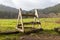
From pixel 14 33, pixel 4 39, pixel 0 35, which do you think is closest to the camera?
pixel 4 39

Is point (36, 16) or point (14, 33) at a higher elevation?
point (36, 16)

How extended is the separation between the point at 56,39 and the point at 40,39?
130cm

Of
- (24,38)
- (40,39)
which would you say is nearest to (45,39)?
(40,39)

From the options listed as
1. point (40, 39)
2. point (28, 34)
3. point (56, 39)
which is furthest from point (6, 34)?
point (56, 39)

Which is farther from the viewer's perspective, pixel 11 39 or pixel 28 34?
pixel 28 34

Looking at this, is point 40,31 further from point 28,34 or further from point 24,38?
point 24,38

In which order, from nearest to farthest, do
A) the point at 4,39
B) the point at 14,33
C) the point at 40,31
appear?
the point at 4,39, the point at 14,33, the point at 40,31

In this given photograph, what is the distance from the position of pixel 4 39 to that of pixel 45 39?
10.8ft

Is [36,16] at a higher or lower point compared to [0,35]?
higher

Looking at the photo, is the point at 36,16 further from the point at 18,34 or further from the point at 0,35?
the point at 0,35

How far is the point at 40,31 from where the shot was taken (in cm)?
1605

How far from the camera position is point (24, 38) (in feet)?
42.4

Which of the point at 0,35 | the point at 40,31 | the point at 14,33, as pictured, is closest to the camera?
the point at 0,35

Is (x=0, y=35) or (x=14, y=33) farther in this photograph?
(x=14, y=33)
